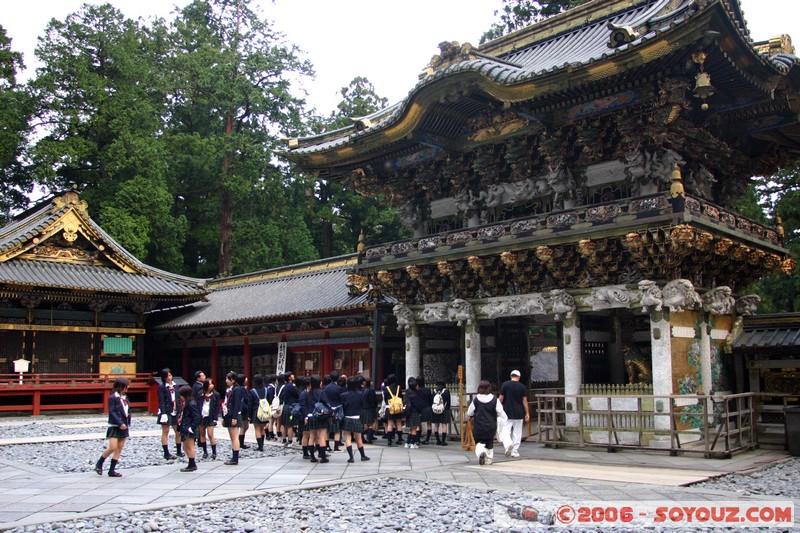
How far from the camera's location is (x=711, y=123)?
1645 centimetres

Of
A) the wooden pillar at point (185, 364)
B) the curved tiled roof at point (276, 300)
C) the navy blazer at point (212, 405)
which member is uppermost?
the curved tiled roof at point (276, 300)

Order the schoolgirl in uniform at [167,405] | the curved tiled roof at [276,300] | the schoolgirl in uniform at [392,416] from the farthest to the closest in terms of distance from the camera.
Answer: the curved tiled roof at [276,300], the schoolgirl in uniform at [392,416], the schoolgirl in uniform at [167,405]

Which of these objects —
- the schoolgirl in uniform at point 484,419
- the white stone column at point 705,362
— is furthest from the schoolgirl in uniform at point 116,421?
the white stone column at point 705,362

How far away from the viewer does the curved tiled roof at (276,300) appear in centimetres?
2438

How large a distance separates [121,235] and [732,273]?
27414 mm

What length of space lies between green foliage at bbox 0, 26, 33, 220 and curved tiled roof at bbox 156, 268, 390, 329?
12.4 m

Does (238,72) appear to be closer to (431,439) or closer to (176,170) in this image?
(176,170)

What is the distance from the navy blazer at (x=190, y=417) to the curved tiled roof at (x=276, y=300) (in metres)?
9.19

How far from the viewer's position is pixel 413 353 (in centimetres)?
1953

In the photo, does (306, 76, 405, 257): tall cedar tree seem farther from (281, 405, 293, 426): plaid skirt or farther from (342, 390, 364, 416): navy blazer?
(342, 390, 364, 416): navy blazer

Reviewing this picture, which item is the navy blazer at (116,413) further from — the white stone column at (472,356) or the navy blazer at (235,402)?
the white stone column at (472,356)

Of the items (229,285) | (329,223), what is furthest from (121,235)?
(329,223)

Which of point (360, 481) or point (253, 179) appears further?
point (253, 179)

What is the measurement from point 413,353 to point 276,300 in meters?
9.49
